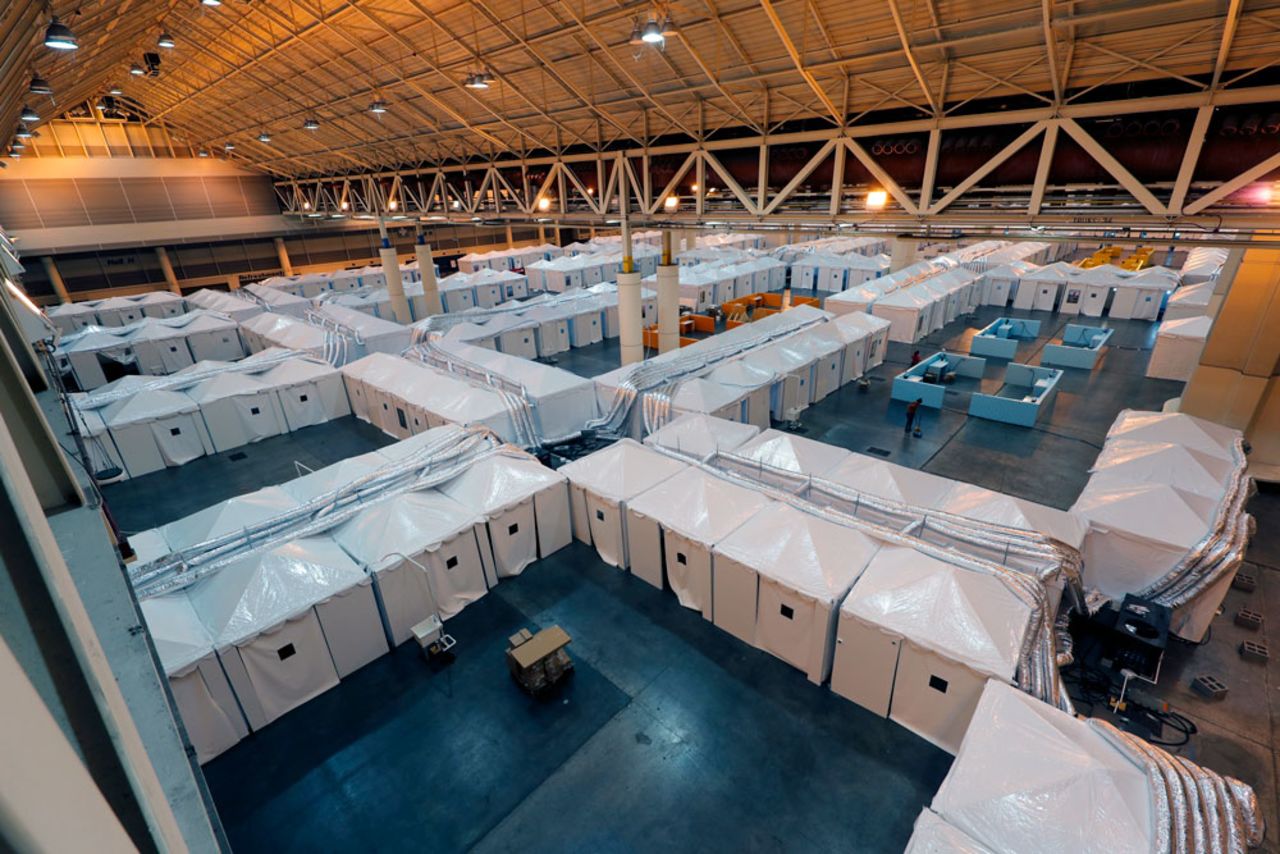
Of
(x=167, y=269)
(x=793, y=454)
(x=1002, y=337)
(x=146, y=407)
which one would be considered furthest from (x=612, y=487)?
(x=167, y=269)

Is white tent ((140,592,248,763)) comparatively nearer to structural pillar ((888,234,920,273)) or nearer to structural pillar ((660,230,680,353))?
structural pillar ((660,230,680,353))

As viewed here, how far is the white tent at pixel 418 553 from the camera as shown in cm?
1039

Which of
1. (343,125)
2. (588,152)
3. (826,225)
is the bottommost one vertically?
(826,225)

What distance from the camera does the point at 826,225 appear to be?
17344 mm

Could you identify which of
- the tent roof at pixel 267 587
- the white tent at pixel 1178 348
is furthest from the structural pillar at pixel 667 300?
the white tent at pixel 1178 348

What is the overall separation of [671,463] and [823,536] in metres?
3.81

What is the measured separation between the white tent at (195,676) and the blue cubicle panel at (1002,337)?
89.4 ft

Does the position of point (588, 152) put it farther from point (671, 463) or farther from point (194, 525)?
point (194, 525)

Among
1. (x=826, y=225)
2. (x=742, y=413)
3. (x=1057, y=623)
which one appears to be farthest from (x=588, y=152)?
(x=1057, y=623)

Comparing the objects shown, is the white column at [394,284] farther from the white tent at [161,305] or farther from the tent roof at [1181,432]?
the tent roof at [1181,432]

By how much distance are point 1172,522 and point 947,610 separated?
18.5ft

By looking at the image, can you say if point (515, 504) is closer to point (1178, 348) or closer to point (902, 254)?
point (1178, 348)

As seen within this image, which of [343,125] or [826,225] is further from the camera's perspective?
[343,125]

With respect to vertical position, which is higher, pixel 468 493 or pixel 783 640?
pixel 468 493
